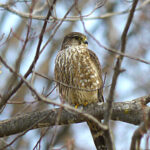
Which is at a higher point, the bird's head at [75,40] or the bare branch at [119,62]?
the bird's head at [75,40]

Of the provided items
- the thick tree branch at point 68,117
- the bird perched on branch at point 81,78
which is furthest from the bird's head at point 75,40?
the thick tree branch at point 68,117

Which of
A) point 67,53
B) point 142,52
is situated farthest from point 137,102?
point 142,52

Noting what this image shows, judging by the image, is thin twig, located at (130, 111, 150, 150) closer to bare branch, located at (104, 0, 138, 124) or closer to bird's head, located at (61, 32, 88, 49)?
bare branch, located at (104, 0, 138, 124)

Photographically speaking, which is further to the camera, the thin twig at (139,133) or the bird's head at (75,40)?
the bird's head at (75,40)

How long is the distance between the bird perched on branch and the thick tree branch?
43 cm

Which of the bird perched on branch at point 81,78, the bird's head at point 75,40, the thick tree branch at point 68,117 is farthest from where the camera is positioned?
the bird's head at point 75,40

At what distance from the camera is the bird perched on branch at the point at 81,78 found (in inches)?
167

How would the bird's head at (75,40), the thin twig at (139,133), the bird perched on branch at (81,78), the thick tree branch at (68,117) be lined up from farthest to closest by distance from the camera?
the bird's head at (75,40)
the bird perched on branch at (81,78)
the thick tree branch at (68,117)
the thin twig at (139,133)

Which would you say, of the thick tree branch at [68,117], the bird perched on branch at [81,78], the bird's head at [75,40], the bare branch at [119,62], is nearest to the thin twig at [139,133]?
the bare branch at [119,62]

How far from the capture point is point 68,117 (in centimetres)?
382

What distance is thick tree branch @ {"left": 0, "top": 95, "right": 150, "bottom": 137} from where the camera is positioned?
360 centimetres

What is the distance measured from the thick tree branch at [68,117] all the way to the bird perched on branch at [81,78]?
0.43 m

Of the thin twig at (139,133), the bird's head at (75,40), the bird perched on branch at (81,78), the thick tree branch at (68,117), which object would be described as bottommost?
the thin twig at (139,133)

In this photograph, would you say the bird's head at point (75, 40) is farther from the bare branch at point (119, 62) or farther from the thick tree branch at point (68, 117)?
the bare branch at point (119, 62)
